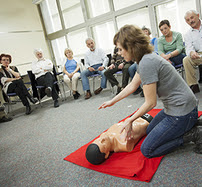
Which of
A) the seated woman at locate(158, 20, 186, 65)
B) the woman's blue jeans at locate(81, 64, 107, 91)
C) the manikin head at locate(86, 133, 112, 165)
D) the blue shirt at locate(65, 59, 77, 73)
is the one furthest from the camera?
the blue shirt at locate(65, 59, 77, 73)

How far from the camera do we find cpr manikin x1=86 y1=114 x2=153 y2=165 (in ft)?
5.04

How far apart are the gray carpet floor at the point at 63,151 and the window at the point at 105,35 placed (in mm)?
3352

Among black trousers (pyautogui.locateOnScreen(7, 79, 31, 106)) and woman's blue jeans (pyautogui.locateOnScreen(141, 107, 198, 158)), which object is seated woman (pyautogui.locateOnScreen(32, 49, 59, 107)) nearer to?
black trousers (pyautogui.locateOnScreen(7, 79, 31, 106))

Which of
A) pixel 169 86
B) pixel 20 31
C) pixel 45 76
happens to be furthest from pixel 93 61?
pixel 20 31

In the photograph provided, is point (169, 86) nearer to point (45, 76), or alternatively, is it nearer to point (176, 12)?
point (45, 76)

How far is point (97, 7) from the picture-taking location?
249 inches

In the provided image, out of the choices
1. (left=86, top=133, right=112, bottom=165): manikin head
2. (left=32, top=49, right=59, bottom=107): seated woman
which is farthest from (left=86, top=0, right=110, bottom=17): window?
(left=86, top=133, right=112, bottom=165): manikin head

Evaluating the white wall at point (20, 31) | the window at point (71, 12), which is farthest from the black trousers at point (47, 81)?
the window at point (71, 12)

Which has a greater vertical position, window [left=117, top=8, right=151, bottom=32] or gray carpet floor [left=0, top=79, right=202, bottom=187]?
window [left=117, top=8, right=151, bottom=32]

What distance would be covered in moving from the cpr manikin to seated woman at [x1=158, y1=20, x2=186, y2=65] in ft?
5.68

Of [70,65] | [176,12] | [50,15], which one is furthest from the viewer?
[50,15]

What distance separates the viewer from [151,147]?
4.66 ft

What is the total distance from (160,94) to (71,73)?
10.9ft

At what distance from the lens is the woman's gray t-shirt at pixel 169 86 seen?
123 centimetres
